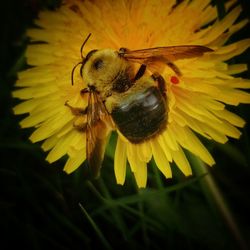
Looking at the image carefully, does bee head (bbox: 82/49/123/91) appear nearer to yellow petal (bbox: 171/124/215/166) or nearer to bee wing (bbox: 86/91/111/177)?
bee wing (bbox: 86/91/111/177)

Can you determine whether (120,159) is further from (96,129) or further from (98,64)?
(98,64)

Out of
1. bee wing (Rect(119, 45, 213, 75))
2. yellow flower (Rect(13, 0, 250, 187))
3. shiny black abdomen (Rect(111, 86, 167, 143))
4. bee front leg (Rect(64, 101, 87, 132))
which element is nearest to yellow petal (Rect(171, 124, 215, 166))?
yellow flower (Rect(13, 0, 250, 187))

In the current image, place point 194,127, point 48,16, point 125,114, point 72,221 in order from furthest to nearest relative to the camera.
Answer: point 72,221 < point 48,16 < point 194,127 < point 125,114

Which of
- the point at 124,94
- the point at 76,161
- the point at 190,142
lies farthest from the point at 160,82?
the point at 76,161

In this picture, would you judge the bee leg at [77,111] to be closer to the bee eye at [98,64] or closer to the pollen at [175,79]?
the bee eye at [98,64]

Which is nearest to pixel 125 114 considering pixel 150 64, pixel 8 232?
pixel 150 64

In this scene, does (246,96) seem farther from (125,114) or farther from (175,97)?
(125,114)

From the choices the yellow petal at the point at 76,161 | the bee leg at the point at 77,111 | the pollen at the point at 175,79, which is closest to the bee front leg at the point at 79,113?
the bee leg at the point at 77,111
